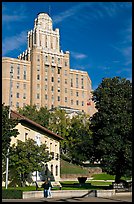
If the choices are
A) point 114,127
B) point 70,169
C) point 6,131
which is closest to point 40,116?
point 70,169

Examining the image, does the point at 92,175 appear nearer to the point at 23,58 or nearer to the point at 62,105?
the point at 62,105

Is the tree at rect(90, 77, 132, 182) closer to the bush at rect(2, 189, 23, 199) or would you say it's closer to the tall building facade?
the bush at rect(2, 189, 23, 199)

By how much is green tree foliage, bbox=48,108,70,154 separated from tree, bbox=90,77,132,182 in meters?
40.9

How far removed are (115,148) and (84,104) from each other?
10290 centimetres

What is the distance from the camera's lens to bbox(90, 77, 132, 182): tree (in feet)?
99.5

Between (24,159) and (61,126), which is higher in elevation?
(61,126)

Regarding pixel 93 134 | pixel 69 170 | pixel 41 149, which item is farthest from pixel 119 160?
pixel 69 170

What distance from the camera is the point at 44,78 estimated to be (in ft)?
411

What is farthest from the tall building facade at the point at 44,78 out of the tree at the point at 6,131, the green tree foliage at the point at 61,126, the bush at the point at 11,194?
the bush at the point at 11,194

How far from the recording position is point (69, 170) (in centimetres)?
6444

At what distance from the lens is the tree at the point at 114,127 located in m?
30.3

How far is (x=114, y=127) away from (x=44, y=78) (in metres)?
95.4

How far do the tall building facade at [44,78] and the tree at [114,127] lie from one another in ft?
283

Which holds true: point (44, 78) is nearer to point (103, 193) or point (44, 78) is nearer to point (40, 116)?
point (40, 116)
